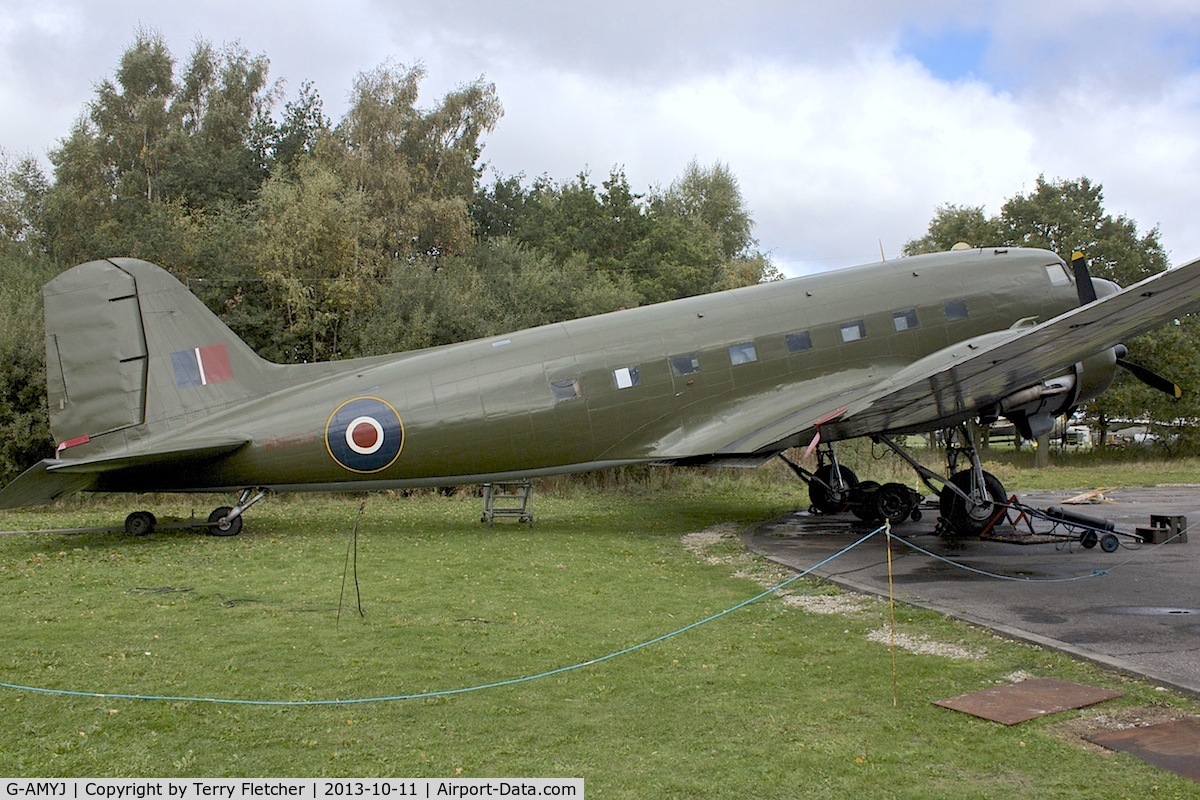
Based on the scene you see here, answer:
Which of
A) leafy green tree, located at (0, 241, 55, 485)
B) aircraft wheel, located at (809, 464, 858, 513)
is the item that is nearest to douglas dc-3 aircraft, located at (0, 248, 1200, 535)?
aircraft wheel, located at (809, 464, 858, 513)

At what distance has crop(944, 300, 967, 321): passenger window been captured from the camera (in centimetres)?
1848

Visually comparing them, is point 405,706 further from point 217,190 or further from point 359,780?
point 217,190

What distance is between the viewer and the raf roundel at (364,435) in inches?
662

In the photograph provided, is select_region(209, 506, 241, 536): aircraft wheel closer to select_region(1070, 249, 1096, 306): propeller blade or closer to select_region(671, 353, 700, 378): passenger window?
select_region(671, 353, 700, 378): passenger window

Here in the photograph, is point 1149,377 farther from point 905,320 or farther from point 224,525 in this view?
point 224,525

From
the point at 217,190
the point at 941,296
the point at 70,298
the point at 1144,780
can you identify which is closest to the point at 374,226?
the point at 217,190

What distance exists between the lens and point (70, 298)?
16609 mm

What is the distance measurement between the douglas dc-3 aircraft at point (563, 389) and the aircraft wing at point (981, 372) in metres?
0.11

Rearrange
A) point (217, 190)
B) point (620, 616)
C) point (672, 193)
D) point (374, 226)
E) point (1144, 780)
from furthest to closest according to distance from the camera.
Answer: point (672, 193)
point (217, 190)
point (374, 226)
point (620, 616)
point (1144, 780)

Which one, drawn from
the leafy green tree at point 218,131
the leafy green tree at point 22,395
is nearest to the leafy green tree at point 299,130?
the leafy green tree at point 218,131

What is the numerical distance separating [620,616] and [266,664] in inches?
162

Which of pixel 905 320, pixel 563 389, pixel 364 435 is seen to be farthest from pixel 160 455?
pixel 905 320

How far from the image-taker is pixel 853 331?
60.1ft

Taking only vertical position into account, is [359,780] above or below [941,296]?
below
